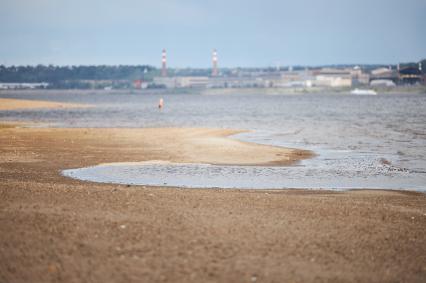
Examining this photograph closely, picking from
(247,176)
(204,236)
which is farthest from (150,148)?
(204,236)

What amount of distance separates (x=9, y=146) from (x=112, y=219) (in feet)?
61.0

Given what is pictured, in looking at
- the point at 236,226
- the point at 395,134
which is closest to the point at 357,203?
the point at 236,226

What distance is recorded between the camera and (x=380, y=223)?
1180 cm

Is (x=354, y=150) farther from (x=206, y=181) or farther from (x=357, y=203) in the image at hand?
(x=357, y=203)

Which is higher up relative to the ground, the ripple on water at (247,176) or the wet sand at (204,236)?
the wet sand at (204,236)

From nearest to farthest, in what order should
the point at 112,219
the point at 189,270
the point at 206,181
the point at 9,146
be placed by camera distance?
the point at 189,270, the point at 112,219, the point at 206,181, the point at 9,146

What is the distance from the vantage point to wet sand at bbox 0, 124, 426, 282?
8703mm

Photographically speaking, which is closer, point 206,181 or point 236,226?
point 236,226

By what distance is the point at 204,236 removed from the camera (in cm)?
1015

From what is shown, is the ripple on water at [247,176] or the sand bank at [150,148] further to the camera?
the sand bank at [150,148]

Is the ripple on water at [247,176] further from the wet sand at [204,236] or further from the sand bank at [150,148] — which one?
the wet sand at [204,236]

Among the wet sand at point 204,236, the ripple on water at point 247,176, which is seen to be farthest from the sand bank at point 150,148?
the wet sand at point 204,236

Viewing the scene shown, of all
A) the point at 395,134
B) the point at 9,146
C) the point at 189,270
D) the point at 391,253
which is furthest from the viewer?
the point at 395,134

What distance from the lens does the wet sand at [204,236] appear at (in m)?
8.70
